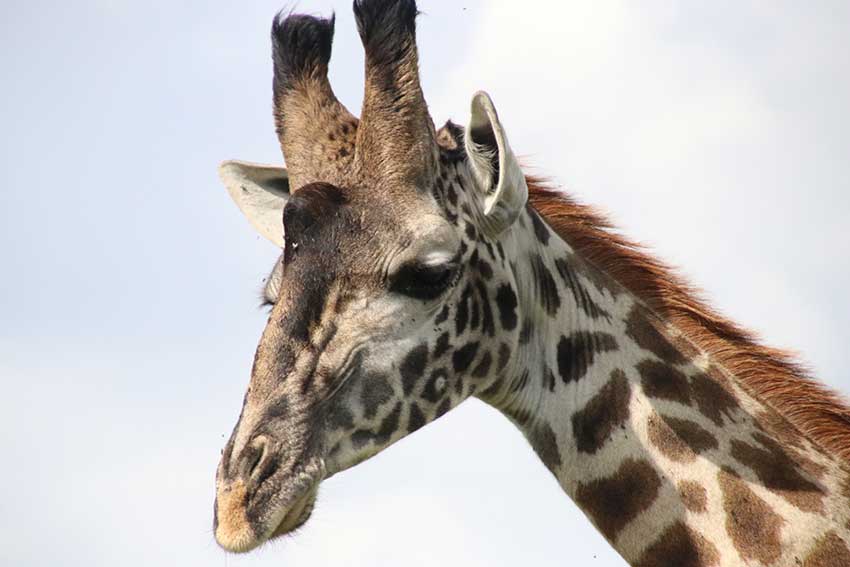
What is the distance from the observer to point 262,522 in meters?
6.84

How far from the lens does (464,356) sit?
309 inches

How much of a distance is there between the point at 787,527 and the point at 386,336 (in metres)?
2.48

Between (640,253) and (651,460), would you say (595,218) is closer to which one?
(640,253)

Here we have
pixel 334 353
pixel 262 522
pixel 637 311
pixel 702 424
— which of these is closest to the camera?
pixel 262 522

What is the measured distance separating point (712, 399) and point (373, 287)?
2188 millimetres

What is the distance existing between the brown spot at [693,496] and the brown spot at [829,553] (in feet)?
2.10

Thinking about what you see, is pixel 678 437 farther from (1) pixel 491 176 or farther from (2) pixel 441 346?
(1) pixel 491 176

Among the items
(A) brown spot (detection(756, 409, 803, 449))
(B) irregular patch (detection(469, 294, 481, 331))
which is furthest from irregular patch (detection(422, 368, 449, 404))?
(A) brown spot (detection(756, 409, 803, 449))

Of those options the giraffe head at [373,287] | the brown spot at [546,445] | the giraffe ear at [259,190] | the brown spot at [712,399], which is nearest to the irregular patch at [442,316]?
the giraffe head at [373,287]

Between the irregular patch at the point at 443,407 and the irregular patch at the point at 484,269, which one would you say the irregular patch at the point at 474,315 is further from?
the irregular patch at the point at 443,407

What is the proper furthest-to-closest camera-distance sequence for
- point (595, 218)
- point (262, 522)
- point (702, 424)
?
point (595, 218)
point (702, 424)
point (262, 522)

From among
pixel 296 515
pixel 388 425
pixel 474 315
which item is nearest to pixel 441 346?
pixel 474 315

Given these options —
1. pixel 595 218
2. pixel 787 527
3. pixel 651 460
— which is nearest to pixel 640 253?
pixel 595 218

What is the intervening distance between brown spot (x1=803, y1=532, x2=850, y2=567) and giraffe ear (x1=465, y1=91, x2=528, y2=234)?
8.44ft
